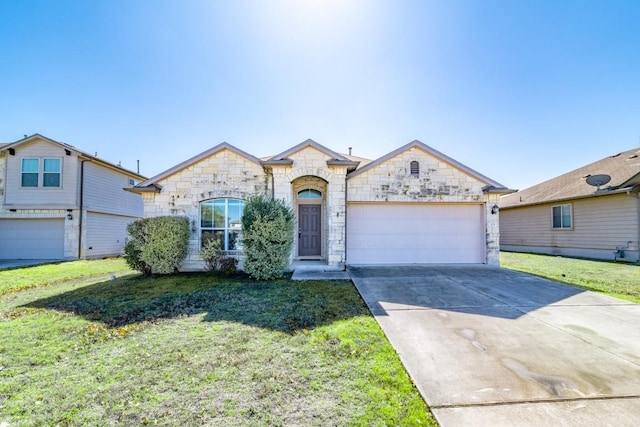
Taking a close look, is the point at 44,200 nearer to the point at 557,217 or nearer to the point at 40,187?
the point at 40,187

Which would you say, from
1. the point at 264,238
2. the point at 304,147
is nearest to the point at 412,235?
the point at 304,147

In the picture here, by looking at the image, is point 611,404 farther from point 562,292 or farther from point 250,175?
point 250,175

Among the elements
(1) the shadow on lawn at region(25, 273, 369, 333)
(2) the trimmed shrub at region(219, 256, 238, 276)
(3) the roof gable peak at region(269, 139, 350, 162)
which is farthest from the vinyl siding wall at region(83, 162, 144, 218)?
(3) the roof gable peak at region(269, 139, 350, 162)

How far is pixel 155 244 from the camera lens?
30.1 ft

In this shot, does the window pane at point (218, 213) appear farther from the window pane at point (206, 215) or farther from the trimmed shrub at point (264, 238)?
the trimmed shrub at point (264, 238)

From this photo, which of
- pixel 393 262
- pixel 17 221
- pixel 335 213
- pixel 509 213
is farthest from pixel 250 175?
pixel 509 213

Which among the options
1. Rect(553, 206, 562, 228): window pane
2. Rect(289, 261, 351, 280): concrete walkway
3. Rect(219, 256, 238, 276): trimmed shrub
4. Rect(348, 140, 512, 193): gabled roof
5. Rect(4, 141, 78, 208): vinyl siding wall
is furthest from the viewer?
Rect(553, 206, 562, 228): window pane

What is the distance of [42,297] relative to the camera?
21.8 ft

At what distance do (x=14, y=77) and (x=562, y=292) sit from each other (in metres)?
19.2

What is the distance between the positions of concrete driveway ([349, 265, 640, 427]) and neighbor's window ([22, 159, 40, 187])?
56.8 ft

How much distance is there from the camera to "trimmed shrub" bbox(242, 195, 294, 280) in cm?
826

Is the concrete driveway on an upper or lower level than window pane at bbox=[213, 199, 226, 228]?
lower

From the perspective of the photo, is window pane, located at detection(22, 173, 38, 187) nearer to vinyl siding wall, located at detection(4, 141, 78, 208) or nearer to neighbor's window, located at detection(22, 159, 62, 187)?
neighbor's window, located at detection(22, 159, 62, 187)

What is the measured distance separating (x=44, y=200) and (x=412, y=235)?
57.8 ft
